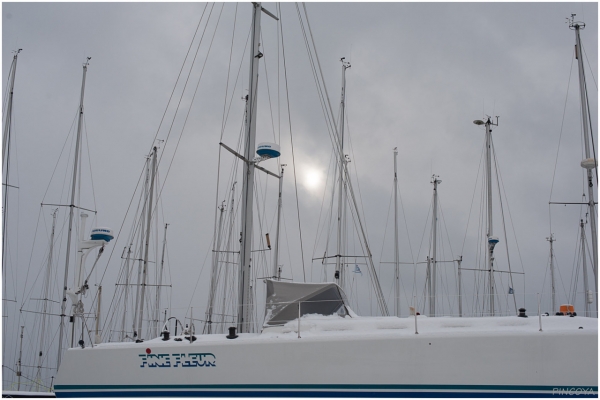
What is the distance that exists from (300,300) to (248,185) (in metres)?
3.23

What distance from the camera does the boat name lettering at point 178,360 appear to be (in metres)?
10.1

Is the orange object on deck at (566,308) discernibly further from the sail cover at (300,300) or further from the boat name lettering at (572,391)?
the sail cover at (300,300)

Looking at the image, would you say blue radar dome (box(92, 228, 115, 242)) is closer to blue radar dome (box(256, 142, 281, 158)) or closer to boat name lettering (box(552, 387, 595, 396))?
blue radar dome (box(256, 142, 281, 158))

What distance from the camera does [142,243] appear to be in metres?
27.9

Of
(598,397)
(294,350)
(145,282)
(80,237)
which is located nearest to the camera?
(598,397)

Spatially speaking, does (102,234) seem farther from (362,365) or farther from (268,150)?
(362,365)

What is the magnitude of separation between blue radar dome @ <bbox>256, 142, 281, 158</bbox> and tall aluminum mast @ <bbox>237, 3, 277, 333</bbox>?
0.40 meters

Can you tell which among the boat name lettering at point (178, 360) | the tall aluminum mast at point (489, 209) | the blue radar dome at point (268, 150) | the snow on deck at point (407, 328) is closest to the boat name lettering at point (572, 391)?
the snow on deck at point (407, 328)

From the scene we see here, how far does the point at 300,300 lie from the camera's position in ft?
38.2

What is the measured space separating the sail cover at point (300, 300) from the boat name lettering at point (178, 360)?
4.88ft

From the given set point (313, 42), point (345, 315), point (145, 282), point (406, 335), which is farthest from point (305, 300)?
point (145, 282)

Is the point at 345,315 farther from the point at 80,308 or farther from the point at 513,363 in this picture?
the point at 80,308

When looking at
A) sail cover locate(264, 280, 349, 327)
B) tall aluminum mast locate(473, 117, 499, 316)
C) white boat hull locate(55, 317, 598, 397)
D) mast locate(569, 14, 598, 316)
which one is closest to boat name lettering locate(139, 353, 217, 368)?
white boat hull locate(55, 317, 598, 397)

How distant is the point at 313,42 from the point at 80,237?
26.3 feet
